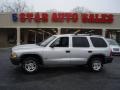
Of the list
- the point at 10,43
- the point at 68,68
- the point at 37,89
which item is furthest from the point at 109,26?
the point at 37,89

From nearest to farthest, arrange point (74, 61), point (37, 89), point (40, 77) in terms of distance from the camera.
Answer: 1. point (37, 89)
2. point (40, 77)
3. point (74, 61)

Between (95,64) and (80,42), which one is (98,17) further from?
(80,42)

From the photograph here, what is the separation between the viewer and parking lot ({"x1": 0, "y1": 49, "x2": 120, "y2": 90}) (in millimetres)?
8492

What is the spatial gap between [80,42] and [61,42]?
0.97m

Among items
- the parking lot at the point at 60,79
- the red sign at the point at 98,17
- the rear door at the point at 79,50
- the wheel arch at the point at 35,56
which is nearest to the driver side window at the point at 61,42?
the rear door at the point at 79,50

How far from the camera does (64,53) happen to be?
36.1ft

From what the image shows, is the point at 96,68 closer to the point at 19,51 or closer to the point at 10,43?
the point at 19,51

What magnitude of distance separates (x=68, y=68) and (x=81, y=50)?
1584 millimetres

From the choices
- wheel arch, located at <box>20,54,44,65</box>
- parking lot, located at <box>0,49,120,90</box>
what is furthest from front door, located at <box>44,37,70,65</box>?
parking lot, located at <box>0,49,120,90</box>

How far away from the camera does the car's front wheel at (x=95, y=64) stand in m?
11.6

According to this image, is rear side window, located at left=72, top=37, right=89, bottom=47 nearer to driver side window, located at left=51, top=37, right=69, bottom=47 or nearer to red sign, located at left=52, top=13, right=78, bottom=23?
driver side window, located at left=51, top=37, right=69, bottom=47

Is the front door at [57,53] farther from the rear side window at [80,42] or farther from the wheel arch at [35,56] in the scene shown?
the rear side window at [80,42]

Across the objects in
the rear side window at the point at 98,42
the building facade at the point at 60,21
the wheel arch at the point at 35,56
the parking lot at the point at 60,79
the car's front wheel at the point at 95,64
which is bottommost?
the parking lot at the point at 60,79

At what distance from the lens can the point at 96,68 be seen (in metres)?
11.7
